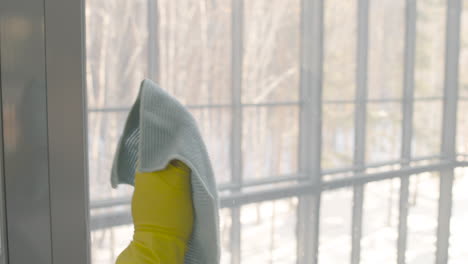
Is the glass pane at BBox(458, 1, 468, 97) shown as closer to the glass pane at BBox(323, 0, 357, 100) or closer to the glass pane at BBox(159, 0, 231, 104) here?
the glass pane at BBox(323, 0, 357, 100)

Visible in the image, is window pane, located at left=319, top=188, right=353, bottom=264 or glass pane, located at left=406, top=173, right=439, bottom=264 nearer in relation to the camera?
glass pane, located at left=406, top=173, right=439, bottom=264

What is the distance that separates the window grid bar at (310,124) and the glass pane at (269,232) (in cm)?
5

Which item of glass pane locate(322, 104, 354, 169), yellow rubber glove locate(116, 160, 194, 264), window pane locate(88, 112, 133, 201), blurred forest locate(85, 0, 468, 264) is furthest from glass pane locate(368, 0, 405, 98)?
yellow rubber glove locate(116, 160, 194, 264)

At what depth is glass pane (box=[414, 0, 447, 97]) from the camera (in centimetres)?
115

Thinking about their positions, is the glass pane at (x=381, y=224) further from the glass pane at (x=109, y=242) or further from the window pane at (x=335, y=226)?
the glass pane at (x=109, y=242)

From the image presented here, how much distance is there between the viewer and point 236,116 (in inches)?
63.6

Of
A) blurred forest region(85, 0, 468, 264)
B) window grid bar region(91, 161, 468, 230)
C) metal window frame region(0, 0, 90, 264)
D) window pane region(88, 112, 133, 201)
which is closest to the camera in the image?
metal window frame region(0, 0, 90, 264)

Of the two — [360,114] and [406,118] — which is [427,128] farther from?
[360,114]

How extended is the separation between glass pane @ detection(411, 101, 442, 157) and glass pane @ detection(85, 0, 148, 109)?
33.1 inches

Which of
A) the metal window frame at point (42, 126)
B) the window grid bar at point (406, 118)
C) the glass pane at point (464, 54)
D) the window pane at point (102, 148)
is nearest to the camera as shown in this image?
the metal window frame at point (42, 126)

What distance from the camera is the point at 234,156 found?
160cm

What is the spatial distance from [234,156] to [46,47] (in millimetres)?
1143

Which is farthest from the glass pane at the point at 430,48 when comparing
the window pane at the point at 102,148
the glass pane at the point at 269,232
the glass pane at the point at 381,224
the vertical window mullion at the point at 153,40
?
the window pane at the point at 102,148

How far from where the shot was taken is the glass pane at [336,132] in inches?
60.6
